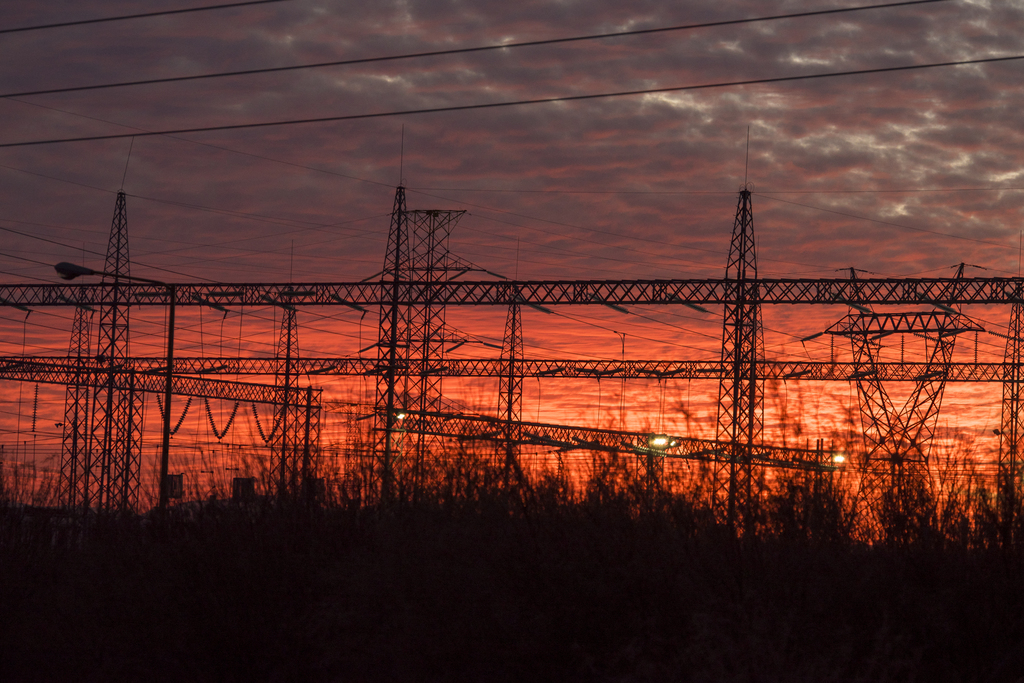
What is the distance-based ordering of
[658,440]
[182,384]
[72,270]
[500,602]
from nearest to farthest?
1. [500,602]
2. [658,440]
3. [72,270]
4. [182,384]

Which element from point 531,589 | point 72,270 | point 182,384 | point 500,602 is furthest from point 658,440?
point 182,384

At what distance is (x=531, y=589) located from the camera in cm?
1375

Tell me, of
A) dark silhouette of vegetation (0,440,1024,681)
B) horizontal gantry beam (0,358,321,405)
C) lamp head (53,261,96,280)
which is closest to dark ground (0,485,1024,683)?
dark silhouette of vegetation (0,440,1024,681)

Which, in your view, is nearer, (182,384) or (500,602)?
(500,602)

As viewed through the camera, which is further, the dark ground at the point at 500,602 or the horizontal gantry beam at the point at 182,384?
the horizontal gantry beam at the point at 182,384

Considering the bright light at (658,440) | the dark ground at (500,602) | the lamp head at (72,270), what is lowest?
the dark ground at (500,602)

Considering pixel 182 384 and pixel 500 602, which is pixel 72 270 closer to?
pixel 500 602

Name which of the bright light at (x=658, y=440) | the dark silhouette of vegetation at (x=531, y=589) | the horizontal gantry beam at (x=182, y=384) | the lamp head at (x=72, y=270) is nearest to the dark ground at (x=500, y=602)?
the dark silhouette of vegetation at (x=531, y=589)

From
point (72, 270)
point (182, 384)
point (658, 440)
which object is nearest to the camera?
point (658, 440)

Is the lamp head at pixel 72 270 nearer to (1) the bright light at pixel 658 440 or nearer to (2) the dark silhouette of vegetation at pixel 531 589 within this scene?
(2) the dark silhouette of vegetation at pixel 531 589

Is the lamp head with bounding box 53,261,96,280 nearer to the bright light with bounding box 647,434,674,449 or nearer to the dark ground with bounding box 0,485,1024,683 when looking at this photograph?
Result: the dark ground with bounding box 0,485,1024,683

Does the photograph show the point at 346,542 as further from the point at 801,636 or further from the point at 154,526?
the point at 801,636

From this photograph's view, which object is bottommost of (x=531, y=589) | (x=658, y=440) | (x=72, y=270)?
(x=531, y=589)

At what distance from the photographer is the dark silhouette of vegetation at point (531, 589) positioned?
11898mm
